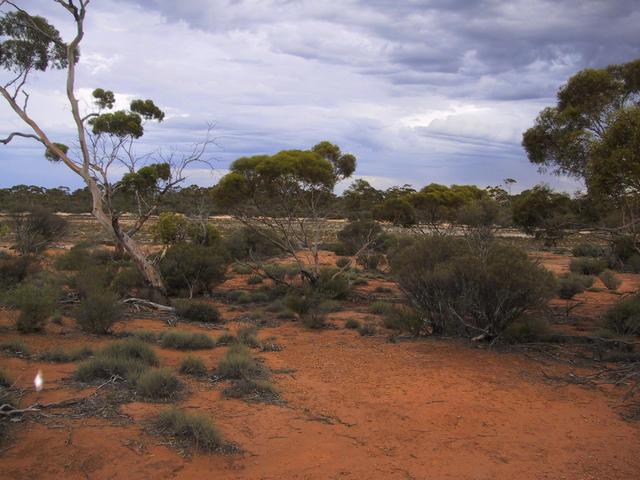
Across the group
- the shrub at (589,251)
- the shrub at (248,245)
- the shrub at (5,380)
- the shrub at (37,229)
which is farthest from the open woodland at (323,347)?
the shrub at (589,251)

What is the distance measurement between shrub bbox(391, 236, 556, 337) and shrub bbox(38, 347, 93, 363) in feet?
21.5

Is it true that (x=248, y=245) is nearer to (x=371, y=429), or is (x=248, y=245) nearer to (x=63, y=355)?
(x=63, y=355)

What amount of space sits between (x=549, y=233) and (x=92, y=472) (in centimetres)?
1250

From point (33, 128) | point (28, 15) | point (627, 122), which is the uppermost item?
point (28, 15)

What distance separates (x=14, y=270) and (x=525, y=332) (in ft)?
45.4

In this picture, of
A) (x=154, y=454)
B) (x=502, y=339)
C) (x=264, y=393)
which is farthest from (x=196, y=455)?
(x=502, y=339)

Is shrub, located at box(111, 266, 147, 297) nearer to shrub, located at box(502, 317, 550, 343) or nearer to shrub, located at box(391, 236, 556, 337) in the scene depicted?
shrub, located at box(391, 236, 556, 337)

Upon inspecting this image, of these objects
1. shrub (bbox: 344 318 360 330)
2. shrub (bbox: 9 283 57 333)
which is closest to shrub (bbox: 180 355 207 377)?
shrub (bbox: 9 283 57 333)

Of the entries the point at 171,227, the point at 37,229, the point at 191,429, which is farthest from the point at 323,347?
the point at 37,229

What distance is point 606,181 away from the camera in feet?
31.1

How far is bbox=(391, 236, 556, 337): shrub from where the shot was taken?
10.1m

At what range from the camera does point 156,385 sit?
22.8 ft

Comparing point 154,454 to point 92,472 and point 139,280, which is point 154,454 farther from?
point 139,280

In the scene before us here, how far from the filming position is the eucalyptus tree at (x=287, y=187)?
16750 millimetres
